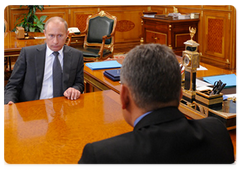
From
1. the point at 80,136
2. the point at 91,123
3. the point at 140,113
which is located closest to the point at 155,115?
the point at 140,113

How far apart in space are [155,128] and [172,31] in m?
6.15

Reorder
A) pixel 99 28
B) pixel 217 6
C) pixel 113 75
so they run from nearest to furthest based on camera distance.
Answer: pixel 113 75 < pixel 99 28 < pixel 217 6

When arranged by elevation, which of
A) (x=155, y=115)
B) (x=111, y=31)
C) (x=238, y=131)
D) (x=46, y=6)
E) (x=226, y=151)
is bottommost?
(x=238, y=131)

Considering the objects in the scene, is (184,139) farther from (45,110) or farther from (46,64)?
(46,64)

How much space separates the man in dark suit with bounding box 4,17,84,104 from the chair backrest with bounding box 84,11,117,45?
344 cm

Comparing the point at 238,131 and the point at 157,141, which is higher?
the point at 157,141

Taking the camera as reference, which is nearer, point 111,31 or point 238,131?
point 238,131

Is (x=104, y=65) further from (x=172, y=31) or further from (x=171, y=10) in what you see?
(x=171, y=10)

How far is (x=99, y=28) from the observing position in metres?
6.26

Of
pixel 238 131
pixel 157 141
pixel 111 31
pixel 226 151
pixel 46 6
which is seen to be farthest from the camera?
pixel 46 6

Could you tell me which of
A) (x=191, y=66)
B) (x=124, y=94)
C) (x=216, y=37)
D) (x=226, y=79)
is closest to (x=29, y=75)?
(x=191, y=66)

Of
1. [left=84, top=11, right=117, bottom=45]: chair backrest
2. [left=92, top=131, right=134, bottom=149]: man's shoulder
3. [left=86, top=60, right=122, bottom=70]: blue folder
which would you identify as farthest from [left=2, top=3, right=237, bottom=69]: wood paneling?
[left=92, top=131, right=134, bottom=149]: man's shoulder

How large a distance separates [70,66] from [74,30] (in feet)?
12.1

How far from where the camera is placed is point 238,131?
5.87 ft
